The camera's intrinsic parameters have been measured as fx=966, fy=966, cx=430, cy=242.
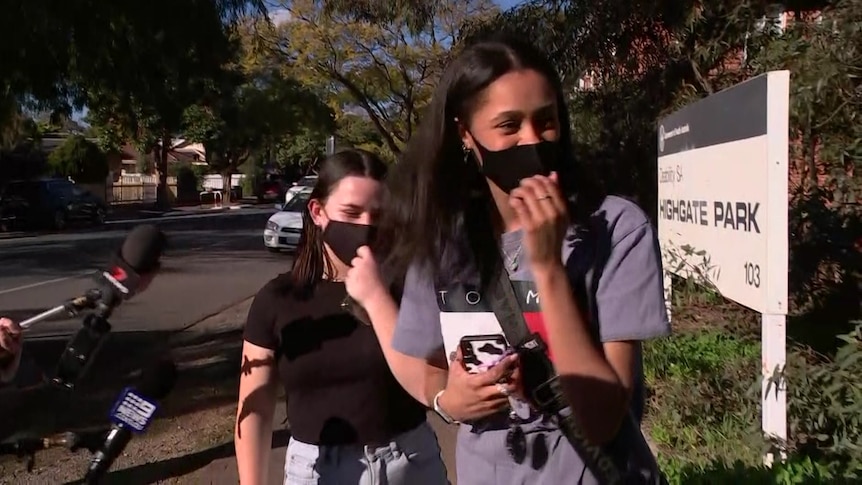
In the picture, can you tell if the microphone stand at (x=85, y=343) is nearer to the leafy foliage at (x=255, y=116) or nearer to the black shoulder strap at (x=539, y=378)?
the black shoulder strap at (x=539, y=378)

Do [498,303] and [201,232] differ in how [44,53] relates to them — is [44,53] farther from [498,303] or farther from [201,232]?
[201,232]

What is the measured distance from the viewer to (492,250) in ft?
5.68

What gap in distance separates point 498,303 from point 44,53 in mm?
7770

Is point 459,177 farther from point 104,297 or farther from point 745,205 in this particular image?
point 745,205

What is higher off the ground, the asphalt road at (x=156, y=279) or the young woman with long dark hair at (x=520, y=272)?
the young woman with long dark hair at (x=520, y=272)

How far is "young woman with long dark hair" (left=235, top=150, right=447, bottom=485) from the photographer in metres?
2.67

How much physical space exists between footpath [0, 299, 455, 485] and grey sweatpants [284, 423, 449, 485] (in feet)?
6.47

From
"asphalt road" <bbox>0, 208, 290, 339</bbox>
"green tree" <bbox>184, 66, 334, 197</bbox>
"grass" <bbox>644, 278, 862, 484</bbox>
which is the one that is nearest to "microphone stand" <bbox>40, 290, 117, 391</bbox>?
"grass" <bbox>644, 278, 862, 484</bbox>

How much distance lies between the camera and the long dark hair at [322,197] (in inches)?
107

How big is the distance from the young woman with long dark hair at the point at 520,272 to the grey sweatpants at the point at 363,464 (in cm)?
81

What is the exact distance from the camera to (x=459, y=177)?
1.86m

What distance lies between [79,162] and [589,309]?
45854 mm

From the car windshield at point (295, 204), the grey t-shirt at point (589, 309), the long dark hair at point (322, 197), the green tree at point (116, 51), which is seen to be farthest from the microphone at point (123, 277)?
the car windshield at point (295, 204)

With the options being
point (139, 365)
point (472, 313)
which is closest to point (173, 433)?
point (139, 365)
